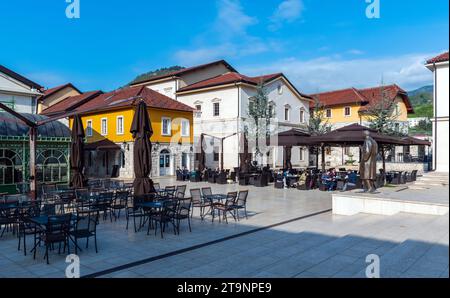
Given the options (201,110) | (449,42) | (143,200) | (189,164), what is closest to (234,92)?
(201,110)

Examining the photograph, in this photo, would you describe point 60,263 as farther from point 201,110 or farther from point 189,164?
point 201,110

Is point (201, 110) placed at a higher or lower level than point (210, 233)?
higher

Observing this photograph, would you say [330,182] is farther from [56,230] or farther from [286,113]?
[286,113]

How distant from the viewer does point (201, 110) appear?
Result: 36.5m

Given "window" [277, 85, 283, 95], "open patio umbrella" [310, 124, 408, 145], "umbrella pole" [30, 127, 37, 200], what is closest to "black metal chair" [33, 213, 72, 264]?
"umbrella pole" [30, 127, 37, 200]

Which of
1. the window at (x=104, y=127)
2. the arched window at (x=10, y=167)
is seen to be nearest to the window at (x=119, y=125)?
the window at (x=104, y=127)

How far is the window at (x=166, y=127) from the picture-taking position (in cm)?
2972

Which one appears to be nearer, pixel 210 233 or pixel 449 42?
pixel 449 42

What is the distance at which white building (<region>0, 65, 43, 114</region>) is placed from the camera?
26.8 metres

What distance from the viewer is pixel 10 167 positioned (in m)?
16.1

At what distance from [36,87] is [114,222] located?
2306cm
